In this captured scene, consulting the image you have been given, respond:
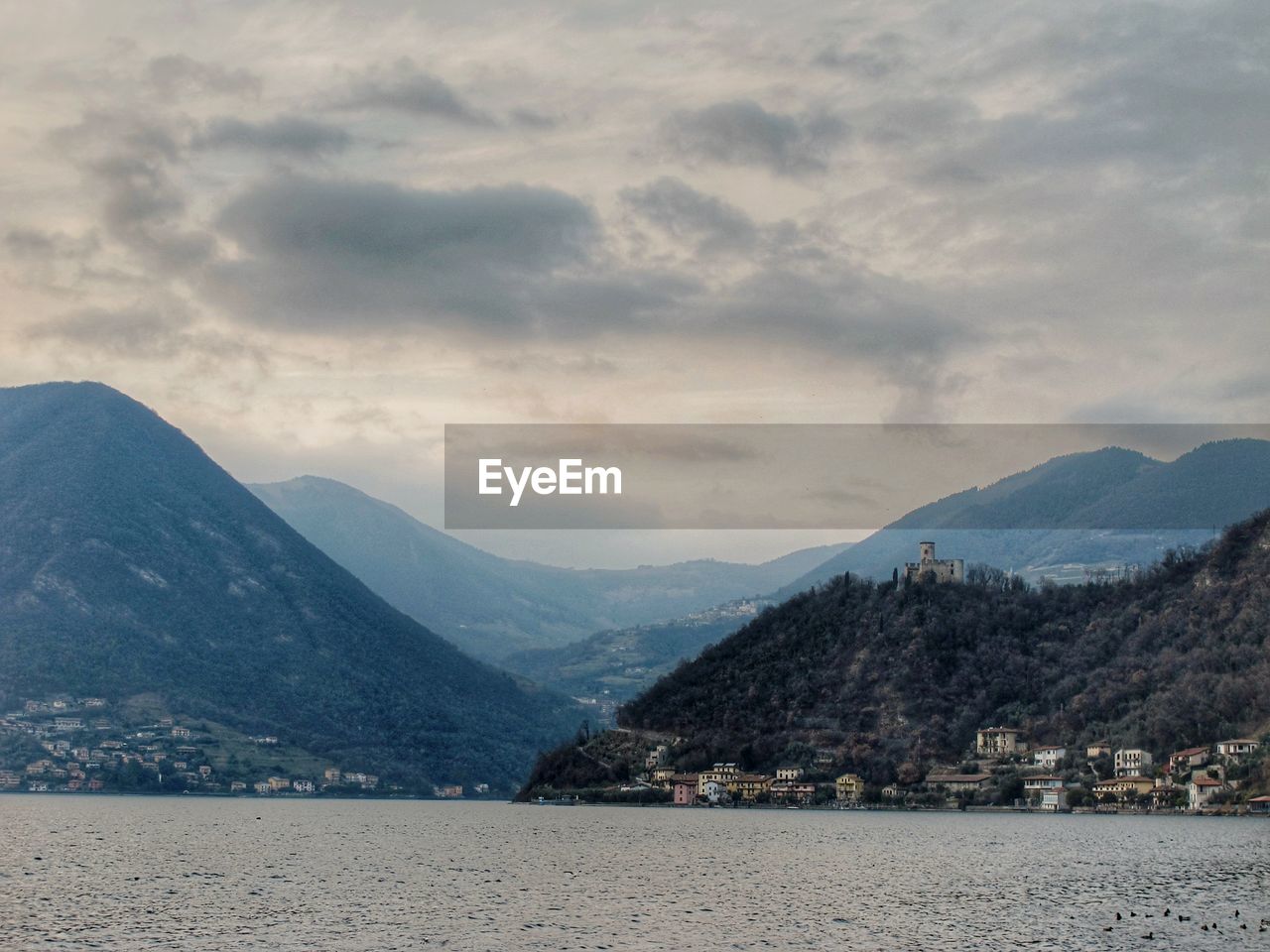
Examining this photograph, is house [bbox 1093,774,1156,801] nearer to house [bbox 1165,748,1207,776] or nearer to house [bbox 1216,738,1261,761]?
house [bbox 1165,748,1207,776]

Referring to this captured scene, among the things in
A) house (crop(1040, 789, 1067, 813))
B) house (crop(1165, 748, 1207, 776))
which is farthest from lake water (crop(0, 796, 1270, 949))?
house (crop(1040, 789, 1067, 813))

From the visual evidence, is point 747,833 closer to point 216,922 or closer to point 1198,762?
point 1198,762

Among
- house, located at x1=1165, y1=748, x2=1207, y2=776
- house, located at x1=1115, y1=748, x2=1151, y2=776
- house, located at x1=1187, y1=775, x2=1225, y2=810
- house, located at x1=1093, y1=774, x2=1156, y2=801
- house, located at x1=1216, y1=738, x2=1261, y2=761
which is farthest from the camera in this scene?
house, located at x1=1115, y1=748, x2=1151, y2=776

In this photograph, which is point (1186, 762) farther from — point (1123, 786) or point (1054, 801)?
point (1054, 801)

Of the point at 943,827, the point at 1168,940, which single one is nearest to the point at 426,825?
the point at 943,827

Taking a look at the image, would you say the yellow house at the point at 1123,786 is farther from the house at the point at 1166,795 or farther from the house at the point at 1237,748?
the house at the point at 1237,748
